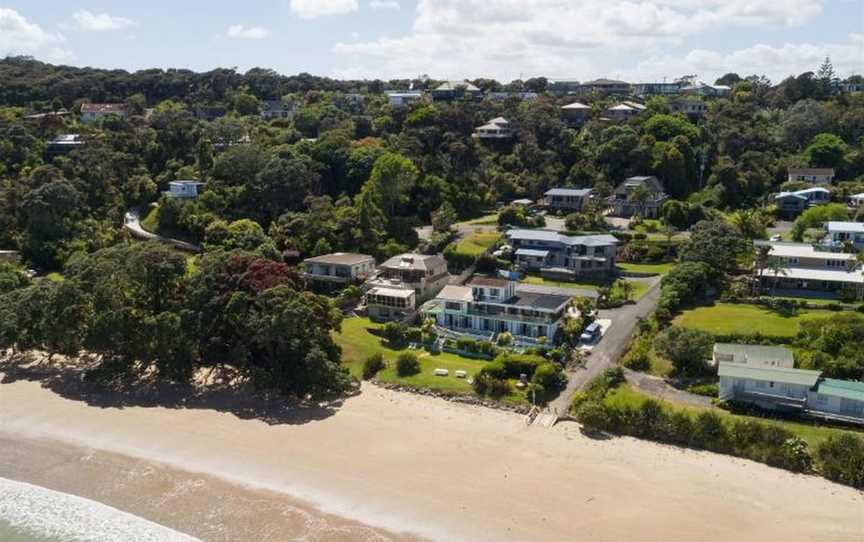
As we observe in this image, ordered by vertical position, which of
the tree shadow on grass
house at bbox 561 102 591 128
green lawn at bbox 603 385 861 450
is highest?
house at bbox 561 102 591 128

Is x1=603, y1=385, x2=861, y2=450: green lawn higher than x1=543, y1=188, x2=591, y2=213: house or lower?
lower

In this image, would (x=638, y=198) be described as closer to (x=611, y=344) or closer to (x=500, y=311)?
(x=611, y=344)

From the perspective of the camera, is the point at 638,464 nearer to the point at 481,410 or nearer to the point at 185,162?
the point at 481,410

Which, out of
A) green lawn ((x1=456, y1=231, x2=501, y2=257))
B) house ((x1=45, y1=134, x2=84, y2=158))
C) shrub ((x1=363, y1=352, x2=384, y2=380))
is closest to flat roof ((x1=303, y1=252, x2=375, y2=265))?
green lawn ((x1=456, y1=231, x2=501, y2=257))

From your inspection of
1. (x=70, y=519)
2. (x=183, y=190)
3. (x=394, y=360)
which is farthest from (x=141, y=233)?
(x=70, y=519)

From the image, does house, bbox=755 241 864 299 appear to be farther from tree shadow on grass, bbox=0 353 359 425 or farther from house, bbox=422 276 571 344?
tree shadow on grass, bbox=0 353 359 425

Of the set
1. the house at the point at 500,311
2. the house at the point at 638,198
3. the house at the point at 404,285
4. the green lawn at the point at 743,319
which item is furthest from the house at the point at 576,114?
the house at the point at 500,311

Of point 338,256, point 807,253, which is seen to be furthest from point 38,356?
point 807,253
